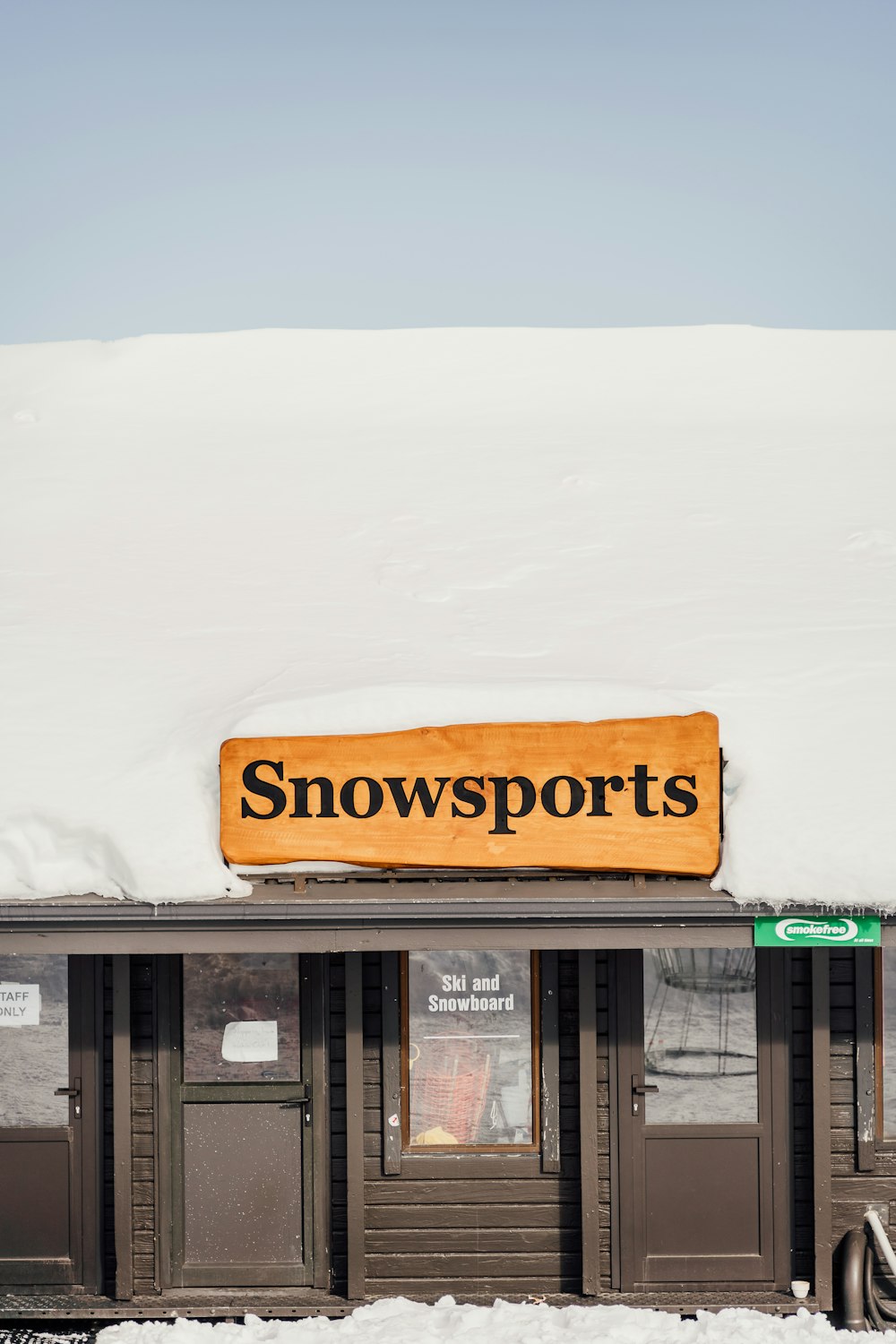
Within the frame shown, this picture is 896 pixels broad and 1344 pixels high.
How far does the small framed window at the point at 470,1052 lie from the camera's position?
5957 mm

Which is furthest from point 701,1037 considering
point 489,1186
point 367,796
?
point 367,796

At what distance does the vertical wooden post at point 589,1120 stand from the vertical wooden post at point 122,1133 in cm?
236

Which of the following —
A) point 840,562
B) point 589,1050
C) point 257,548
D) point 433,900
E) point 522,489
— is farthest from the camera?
point 522,489

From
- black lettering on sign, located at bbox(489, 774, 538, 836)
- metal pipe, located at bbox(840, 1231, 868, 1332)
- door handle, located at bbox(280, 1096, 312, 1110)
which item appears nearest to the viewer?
black lettering on sign, located at bbox(489, 774, 538, 836)

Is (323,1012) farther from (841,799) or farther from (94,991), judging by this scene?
(841,799)

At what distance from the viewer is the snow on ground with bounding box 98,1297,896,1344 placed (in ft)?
17.1

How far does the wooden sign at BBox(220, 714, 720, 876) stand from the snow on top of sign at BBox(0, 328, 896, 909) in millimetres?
189

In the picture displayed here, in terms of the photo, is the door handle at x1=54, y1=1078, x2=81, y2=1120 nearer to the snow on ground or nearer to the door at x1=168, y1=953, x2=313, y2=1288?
the door at x1=168, y1=953, x2=313, y2=1288

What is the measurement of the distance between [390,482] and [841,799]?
4.68 metres

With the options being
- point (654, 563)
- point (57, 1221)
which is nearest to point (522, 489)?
point (654, 563)

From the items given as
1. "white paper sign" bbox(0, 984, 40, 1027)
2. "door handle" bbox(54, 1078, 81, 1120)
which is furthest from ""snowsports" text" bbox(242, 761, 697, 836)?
"door handle" bbox(54, 1078, 81, 1120)

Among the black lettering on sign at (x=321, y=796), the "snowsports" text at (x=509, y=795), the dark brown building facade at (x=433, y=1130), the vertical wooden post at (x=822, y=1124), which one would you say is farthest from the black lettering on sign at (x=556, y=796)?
the vertical wooden post at (x=822, y=1124)

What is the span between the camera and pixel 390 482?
8.59 m

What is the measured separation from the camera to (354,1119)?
5750 mm
